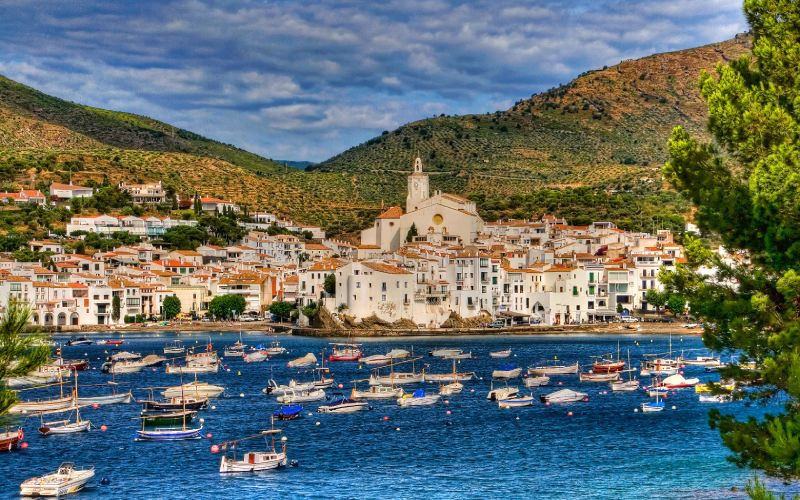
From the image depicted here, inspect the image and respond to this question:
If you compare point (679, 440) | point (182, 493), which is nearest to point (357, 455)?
point (182, 493)

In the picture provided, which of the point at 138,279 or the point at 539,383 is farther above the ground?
the point at 138,279

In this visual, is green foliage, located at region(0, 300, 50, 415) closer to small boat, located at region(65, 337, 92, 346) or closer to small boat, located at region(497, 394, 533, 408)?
small boat, located at region(497, 394, 533, 408)

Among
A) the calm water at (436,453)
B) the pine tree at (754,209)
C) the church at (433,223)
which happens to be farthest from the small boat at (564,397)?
the church at (433,223)

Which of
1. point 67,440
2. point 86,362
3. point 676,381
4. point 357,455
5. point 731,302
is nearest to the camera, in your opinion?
point 731,302

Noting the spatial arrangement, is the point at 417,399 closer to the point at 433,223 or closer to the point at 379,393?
the point at 379,393

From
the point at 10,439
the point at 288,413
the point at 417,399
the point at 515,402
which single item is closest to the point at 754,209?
the point at 10,439

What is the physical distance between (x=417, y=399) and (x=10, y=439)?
18.3m

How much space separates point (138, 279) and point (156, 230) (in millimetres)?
20639

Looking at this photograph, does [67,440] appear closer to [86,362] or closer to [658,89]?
[86,362]

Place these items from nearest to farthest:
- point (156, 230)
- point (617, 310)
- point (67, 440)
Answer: point (67, 440) < point (617, 310) < point (156, 230)

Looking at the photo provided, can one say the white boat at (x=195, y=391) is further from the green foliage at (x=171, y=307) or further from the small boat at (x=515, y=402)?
the green foliage at (x=171, y=307)

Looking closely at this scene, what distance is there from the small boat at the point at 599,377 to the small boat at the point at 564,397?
21.7ft

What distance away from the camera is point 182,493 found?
3039 cm

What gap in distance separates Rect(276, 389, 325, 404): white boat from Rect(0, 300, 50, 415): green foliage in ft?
117
